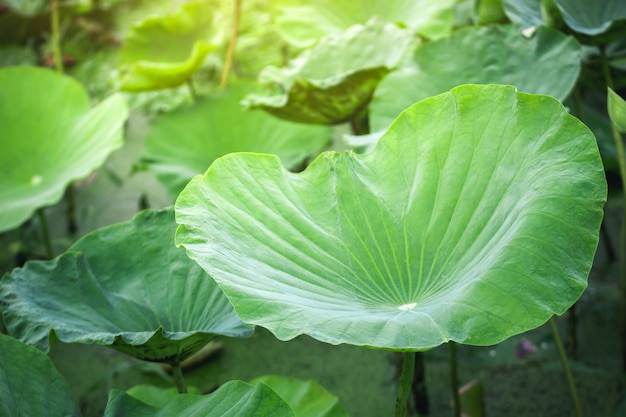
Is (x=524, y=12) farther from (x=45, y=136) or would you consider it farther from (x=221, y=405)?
(x=45, y=136)

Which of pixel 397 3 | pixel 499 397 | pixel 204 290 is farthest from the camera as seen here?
pixel 397 3

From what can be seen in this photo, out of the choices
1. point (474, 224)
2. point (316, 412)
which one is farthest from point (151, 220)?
point (474, 224)

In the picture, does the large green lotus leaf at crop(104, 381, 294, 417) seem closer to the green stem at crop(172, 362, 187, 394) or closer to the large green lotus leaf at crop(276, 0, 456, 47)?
the green stem at crop(172, 362, 187, 394)

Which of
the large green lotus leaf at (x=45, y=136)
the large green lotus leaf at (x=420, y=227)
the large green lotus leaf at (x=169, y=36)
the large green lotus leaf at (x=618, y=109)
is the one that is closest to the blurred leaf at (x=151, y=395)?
the large green lotus leaf at (x=420, y=227)

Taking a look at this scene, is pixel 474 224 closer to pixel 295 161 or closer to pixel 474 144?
pixel 474 144

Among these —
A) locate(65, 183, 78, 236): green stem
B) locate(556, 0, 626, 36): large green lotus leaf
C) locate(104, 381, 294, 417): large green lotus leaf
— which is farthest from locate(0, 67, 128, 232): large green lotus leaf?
locate(556, 0, 626, 36): large green lotus leaf

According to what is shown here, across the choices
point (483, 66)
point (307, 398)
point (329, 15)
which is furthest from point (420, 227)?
point (329, 15)

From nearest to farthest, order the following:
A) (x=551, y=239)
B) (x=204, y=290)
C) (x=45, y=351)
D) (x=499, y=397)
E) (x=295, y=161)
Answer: (x=551, y=239)
(x=45, y=351)
(x=204, y=290)
(x=499, y=397)
(x=295, y=161)
